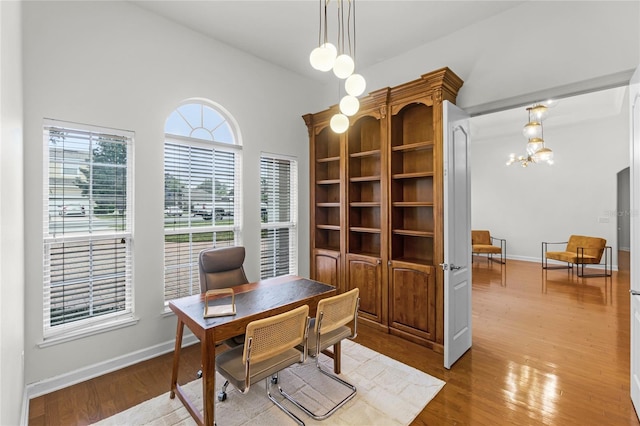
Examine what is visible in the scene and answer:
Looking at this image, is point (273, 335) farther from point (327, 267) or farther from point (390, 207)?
point (327, 267)

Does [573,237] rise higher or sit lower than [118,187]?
lower

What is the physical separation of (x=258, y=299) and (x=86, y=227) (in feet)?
5.58

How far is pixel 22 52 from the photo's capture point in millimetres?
2158

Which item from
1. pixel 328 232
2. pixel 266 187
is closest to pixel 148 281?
pixel 266 187

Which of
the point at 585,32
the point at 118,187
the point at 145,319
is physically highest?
the point at 585,32

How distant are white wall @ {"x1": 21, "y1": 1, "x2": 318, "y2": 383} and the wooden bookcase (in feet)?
3.45

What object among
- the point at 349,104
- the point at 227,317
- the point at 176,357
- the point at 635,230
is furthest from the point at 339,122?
the point at 635,230

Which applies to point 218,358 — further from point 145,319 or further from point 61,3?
point 61,3

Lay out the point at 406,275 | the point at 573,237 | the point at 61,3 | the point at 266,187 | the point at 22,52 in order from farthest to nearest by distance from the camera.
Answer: the point at 573,237 → the point at 266,187 → the point at 406,275 → the point at 61,3 → the point at 22,52

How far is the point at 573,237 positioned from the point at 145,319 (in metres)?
8.34

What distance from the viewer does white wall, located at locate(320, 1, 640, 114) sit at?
2.27 m

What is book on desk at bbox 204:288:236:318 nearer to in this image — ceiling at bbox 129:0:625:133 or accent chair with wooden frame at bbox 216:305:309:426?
accent chair with wooden frame at bbox 216:305:309:426

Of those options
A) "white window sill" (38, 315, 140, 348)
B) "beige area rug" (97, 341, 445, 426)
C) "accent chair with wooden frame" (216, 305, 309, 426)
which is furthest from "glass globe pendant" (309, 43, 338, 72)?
"white window sill" (38, 315, 140, 348)

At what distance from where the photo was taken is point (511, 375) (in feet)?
8.34
